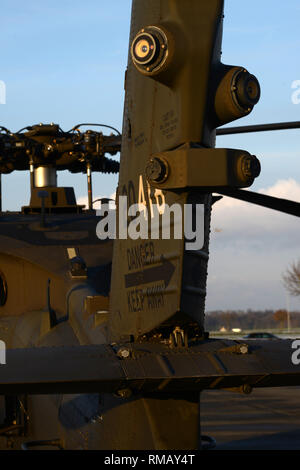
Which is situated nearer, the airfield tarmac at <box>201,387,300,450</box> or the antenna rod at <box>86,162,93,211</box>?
the antenna rod at <box>86,162,93,211</box>

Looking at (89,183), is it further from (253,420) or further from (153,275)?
(253,420)

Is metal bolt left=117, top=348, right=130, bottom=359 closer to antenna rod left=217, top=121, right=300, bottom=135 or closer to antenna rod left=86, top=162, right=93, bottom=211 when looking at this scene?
antenna rod left=217, top=121, right=300, bottom=135

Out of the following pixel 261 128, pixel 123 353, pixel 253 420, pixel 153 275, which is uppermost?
pixel 261 128

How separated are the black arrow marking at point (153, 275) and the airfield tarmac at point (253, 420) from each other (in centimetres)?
955

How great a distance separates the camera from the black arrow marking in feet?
21.4

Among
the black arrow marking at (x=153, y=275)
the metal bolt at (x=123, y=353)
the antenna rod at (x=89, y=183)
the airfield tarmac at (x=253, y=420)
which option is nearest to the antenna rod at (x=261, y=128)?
the black arrow marking at (x=153, y=275)

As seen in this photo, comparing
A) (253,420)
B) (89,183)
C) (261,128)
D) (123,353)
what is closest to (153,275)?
(123,353)

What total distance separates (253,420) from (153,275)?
15122mm

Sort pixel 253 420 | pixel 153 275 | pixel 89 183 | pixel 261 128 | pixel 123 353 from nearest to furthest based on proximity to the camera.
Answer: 1. pixel 123 353
2. pixel 153 275
3. pixel 261 128
4. pixel 89 183
5. pixel 253 420

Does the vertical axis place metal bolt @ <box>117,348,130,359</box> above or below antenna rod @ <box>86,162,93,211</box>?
below

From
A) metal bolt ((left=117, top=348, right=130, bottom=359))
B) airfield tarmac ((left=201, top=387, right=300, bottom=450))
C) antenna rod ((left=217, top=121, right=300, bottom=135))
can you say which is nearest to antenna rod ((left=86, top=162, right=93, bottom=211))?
airfield tarmac ((left=201, top=387, right=300, bottom=450))

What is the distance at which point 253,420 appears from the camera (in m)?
20.9

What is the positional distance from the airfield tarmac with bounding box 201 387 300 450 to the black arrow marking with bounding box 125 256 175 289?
31.3 feet

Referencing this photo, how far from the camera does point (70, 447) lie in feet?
26.2
